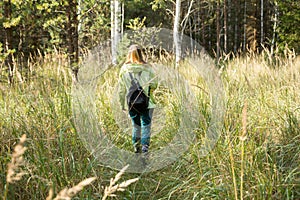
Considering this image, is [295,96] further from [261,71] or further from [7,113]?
[7,113]

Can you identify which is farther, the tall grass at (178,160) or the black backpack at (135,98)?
the black backpack at (135,98)

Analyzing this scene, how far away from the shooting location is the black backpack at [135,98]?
12.2 ft

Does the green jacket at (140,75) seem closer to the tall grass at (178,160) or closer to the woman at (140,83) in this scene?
the woman at (140,83)

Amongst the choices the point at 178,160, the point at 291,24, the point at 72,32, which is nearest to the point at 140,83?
the point at 178,160

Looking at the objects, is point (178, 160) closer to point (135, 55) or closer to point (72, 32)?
point (135, 55)

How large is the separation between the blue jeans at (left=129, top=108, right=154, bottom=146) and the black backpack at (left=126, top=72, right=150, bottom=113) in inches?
3.6

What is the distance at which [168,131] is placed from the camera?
3982mm

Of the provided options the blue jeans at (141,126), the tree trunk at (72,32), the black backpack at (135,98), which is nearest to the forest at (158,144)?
the blue jeans at (141,126)

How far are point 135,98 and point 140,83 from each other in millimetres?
165

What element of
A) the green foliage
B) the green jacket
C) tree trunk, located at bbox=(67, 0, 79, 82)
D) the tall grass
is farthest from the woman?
the green foliage

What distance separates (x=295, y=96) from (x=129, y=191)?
2.33 m

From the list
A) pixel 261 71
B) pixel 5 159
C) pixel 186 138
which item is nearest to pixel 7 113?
pixel 5 159

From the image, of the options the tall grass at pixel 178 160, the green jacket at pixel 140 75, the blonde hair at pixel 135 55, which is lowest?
the tall grass at pixel 178 160

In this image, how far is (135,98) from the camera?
12.3ft
